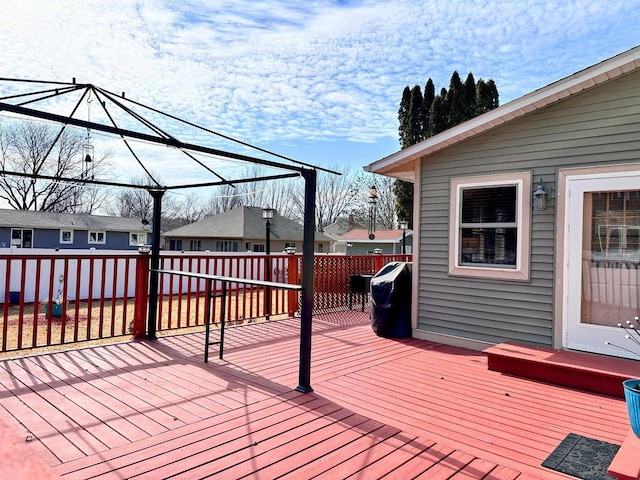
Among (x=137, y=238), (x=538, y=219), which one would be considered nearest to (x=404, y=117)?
(x=538, y=219)

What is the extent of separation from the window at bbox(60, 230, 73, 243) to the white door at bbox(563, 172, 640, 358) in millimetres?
25538

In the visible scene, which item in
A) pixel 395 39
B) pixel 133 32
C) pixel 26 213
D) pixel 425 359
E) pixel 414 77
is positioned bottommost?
pixel 425 359

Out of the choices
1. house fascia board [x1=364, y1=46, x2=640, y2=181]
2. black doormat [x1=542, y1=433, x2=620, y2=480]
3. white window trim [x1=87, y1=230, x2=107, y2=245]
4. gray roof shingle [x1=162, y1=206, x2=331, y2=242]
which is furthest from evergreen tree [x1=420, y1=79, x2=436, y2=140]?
white window trim [x1=87, y1=230, x2=107, y2=245]

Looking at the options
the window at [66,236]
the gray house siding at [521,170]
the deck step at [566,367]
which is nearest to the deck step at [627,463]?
the deck step at [566,367]

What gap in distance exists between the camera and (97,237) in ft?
81.3

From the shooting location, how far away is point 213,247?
84.1ft

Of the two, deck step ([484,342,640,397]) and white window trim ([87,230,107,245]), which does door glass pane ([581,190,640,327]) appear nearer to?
deck step ([484,342,640,397])

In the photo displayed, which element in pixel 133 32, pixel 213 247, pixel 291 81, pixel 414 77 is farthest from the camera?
pixel 213 247

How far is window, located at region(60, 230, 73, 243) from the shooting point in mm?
23312

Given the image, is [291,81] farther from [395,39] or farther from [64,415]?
[64,415]

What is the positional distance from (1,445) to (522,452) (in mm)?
2894

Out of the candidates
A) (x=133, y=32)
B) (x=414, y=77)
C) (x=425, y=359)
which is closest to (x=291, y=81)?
(x=133, y=32)

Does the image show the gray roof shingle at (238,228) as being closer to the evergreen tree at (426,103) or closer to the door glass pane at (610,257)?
the evergreen tree at (426,103)

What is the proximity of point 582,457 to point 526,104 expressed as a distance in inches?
133
